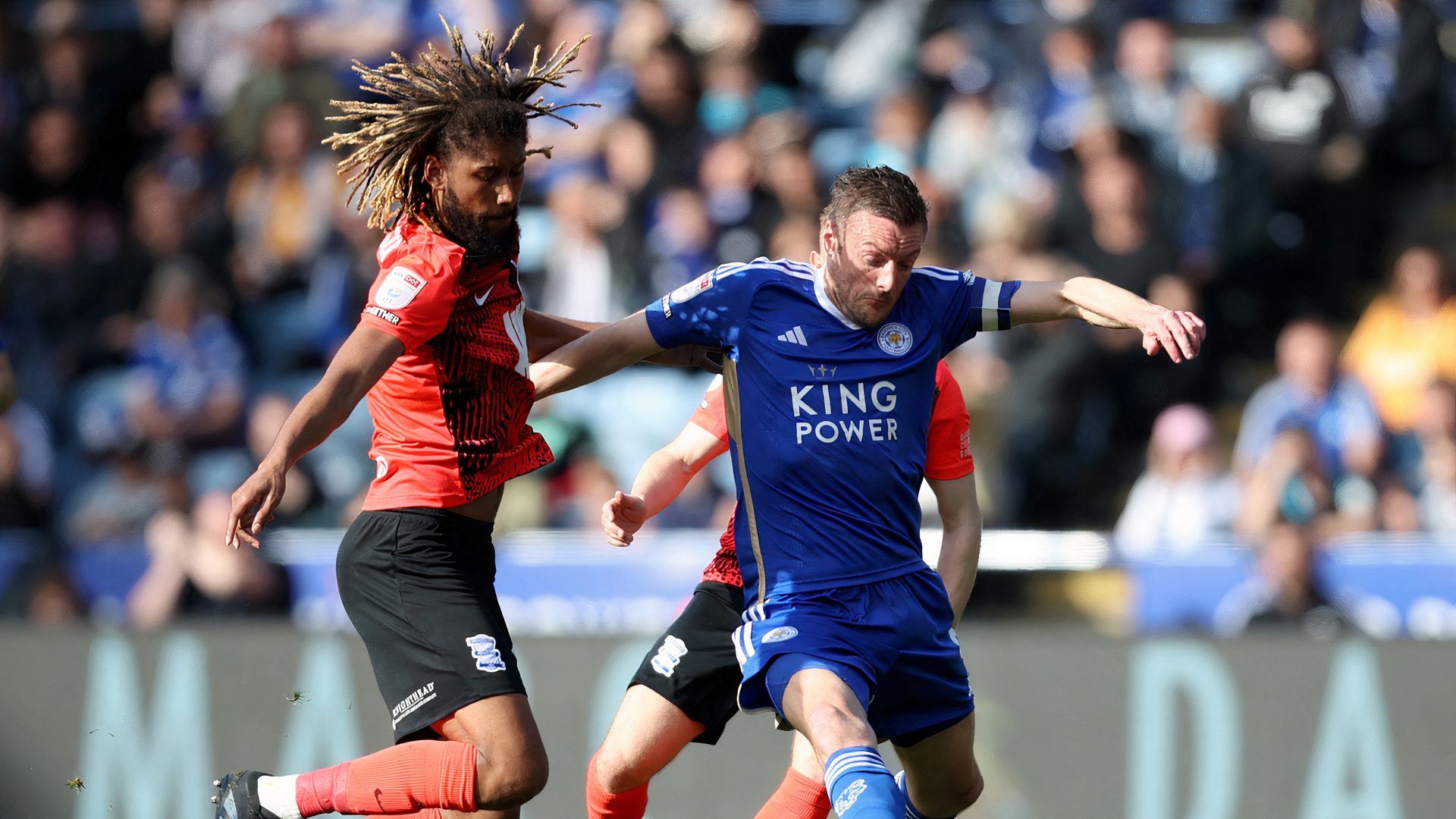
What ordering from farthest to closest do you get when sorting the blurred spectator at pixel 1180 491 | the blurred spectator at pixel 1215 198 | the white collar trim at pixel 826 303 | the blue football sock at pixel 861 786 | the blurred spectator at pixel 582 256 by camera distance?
1. the blurred spectator at pixel 582 256
2. the blurred spectator at pixel 1215 198
3. the blurred spectator at pixel 1180 491
4. the white collar trim at pixel 826 303
5. the blue football sock at pixel 861 786

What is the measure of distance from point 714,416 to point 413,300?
1.30m

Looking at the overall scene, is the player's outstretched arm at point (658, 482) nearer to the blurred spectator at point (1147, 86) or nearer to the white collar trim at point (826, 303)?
the white collar trim at point (826, 303)

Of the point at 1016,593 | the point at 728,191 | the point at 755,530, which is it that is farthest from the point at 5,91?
the point at 755,530

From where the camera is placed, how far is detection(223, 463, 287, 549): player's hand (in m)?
3.83

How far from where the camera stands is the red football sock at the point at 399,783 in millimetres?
4293

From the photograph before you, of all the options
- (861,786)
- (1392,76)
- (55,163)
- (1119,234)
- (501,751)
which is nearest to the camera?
(861,786)

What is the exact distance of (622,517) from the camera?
468cm

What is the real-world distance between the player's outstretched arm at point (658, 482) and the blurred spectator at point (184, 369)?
4525mm

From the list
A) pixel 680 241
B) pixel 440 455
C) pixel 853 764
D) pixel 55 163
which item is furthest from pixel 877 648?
pixel 55 163

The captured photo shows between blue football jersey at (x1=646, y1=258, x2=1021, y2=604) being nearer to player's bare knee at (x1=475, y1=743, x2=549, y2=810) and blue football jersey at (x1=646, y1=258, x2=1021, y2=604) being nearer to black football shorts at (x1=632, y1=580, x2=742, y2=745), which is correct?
black football shorts at (x1=632, y1=580, x2=742, y2=745)

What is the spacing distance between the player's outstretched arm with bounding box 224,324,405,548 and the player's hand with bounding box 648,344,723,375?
83 centimetres

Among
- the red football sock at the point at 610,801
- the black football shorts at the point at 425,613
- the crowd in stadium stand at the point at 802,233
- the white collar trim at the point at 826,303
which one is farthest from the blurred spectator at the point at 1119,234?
the black football shorts at the point at 425,613

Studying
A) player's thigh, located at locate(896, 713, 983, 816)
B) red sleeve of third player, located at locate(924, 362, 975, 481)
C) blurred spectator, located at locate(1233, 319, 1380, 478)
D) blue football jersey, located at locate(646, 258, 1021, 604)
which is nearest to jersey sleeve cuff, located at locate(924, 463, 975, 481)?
red sleeve of third player, located at locate(924, 362, 975, 481)

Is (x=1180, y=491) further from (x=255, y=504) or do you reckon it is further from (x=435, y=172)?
(x=255, y=504)
